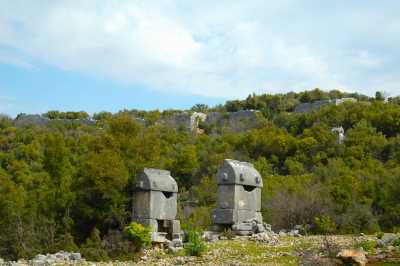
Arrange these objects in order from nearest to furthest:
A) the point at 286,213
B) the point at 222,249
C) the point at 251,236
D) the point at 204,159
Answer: the point at 222,249 < the point at 251,236 < the point at 286,213 < the point at 204,159

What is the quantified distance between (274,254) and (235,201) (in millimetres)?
5104

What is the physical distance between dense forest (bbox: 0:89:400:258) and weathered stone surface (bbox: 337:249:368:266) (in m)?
5.31

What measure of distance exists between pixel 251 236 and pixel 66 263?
6304mm

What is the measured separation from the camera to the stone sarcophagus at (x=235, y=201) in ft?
59.5

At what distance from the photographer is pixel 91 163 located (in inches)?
633

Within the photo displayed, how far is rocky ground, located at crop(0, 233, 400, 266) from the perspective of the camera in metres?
11.0

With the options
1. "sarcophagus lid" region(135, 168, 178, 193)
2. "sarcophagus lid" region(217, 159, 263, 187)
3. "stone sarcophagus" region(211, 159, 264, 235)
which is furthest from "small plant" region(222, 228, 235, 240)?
"sarcophagus lid" region(135, 168, 178, 193)

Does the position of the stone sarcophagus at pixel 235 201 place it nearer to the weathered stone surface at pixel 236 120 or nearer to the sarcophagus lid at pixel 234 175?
the sarcophagus lid at pixel 234 175

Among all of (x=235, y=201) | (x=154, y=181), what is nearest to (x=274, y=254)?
(x=154, y=181)

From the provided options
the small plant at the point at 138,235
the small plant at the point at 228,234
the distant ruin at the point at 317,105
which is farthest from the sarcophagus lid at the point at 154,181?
the distant ruin at the point at 317,105

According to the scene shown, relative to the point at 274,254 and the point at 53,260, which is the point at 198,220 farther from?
the point at 53,260

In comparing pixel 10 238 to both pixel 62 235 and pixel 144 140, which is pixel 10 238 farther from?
pixel 144 140

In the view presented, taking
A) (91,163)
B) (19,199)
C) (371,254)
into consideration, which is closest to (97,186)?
(91,163)

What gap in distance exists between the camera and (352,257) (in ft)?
34.6
